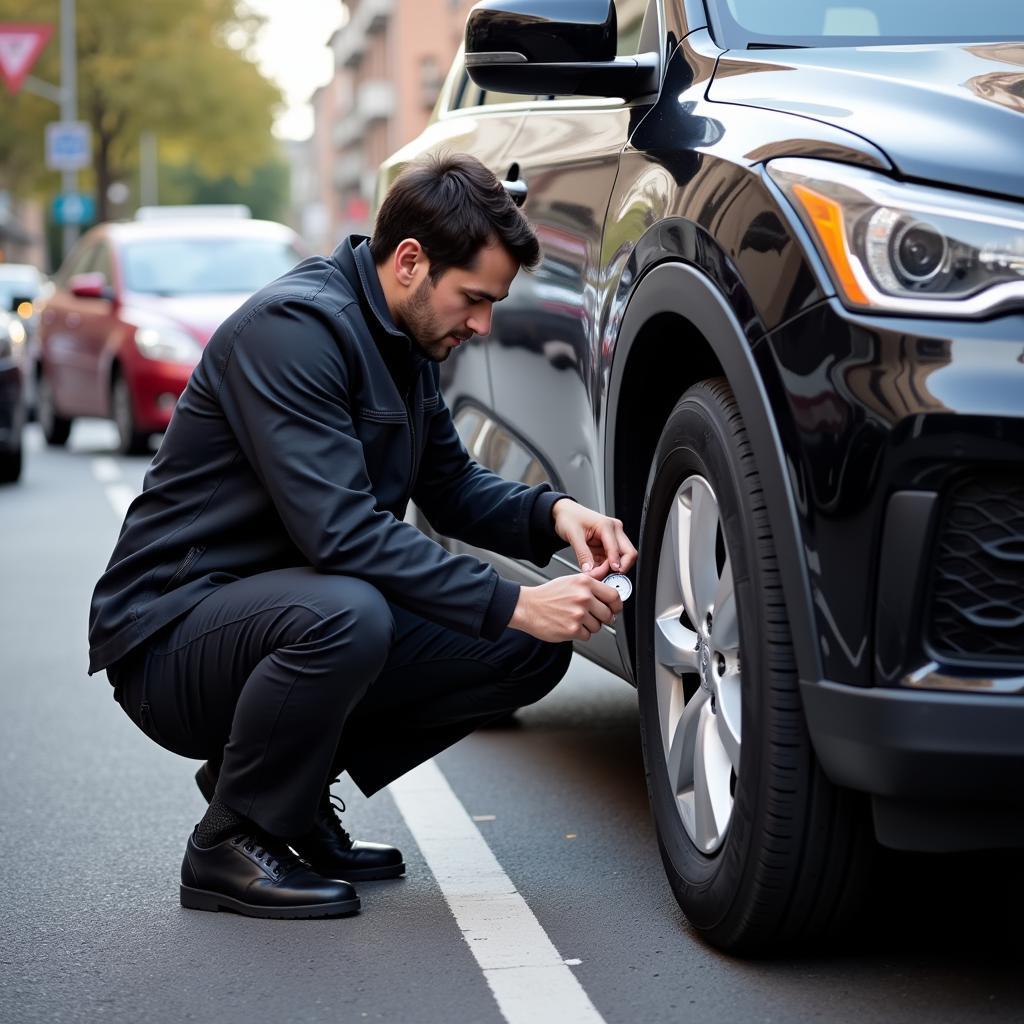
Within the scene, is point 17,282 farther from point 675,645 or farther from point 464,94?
point 675,645

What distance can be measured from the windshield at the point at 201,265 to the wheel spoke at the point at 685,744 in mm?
10647

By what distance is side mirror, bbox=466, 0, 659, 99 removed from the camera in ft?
11.4

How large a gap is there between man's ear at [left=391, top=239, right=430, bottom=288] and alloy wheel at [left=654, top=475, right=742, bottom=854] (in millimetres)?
622

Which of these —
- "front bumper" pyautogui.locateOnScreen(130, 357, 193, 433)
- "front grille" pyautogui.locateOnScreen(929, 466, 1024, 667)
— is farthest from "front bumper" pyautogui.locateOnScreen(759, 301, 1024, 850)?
"front bumper" pyautogui.locateOnScreen(130, 357, 193, 433)

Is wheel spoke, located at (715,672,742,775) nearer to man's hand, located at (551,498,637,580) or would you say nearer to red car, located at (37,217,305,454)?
man's hand, located at (551,498,637,580)

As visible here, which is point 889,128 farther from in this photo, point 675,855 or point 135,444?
point 135,444

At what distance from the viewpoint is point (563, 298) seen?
3.85 metres

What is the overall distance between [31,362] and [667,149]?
14769 millimetres

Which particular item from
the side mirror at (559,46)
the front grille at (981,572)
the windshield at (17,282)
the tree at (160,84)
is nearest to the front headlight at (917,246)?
the front grille at (981,572)

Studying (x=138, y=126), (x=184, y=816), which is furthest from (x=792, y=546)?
(x=138, y=126)

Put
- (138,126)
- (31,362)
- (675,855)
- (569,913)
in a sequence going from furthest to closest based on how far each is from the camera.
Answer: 1. (138,126)
2. (31,362)
3. (569,913)
4. (675,855)

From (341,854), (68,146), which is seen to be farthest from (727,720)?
(68,146)

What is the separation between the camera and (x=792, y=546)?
2.62 m

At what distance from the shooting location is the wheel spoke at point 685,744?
3.15 metres
